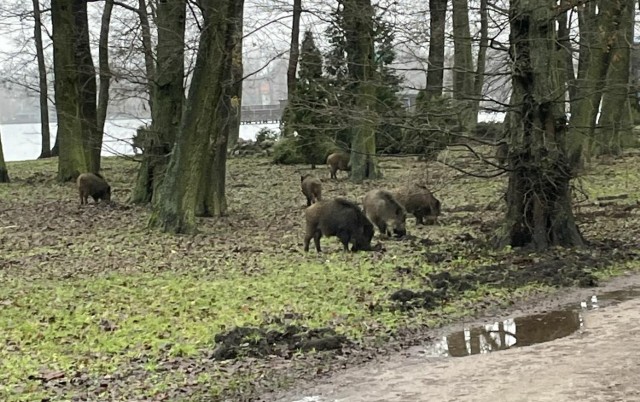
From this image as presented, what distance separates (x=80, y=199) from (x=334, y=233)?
10.5 m

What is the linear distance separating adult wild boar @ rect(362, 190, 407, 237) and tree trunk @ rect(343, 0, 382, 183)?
1.03 metres

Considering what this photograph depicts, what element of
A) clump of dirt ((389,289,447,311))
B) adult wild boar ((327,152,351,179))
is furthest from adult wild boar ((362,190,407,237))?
adult wild boar ((327,152,351,179))

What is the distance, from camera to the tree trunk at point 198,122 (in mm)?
16750

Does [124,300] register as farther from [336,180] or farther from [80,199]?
[336,180]

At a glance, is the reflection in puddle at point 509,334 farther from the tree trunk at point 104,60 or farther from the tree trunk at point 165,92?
the tree trunk at point 104,60

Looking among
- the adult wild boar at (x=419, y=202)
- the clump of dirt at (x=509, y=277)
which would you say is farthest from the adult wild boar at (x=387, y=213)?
the clump of dirt at (x=509, y=277)

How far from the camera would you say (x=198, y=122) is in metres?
16.8

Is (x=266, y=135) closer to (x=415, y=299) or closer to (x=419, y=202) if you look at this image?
(x=419, y=202)

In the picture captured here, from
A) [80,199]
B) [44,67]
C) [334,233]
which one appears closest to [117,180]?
[80,199]

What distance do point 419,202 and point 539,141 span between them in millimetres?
4337

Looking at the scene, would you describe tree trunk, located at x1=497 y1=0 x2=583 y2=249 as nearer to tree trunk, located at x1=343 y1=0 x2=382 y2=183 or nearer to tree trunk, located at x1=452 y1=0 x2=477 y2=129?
tree trunk, located at x1=452 y1=0 x2=477 y2=129

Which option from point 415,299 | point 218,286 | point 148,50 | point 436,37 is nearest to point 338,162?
point 148,50

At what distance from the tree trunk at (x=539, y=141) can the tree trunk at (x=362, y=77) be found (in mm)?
2332

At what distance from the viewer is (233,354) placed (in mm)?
8414
